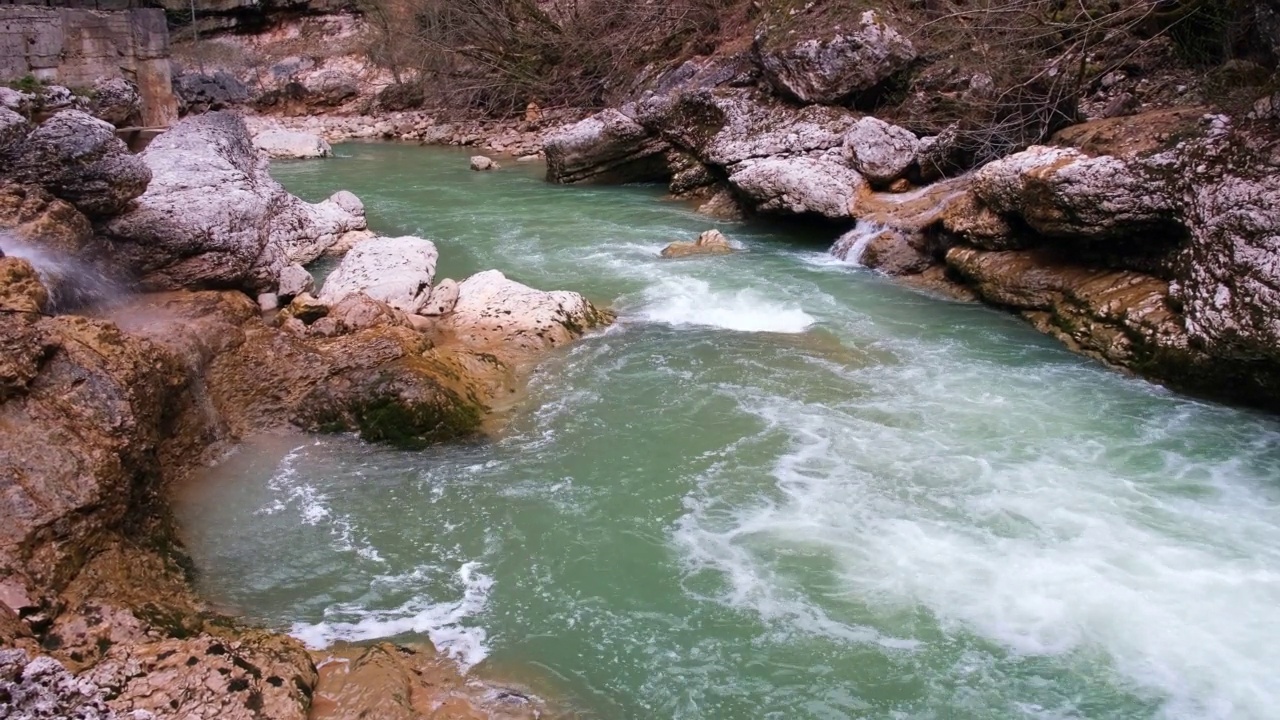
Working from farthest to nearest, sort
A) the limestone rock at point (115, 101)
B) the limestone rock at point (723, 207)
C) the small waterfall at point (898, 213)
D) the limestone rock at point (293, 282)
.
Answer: the limestone rock at point (723, 207)
the limestone rock at point (115, 101)
the small waterfall at point (898, 213)
the limestone rock at point (293, 282)

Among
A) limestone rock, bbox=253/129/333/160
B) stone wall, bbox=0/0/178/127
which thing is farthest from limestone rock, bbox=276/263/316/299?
limestone rock, bbox=253/129/333/160

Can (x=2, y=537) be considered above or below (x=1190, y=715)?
above

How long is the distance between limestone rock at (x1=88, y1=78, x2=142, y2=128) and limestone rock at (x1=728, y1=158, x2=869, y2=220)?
25.4ft

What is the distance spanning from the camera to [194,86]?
2709 cm

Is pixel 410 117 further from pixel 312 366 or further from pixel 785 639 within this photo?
pixel 785 639

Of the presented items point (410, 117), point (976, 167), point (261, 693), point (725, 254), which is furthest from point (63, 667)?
point (410, 117)

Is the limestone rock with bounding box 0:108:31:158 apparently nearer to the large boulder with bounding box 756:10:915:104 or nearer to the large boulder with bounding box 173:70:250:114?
the large boulder with bounding box 756:10:915:104

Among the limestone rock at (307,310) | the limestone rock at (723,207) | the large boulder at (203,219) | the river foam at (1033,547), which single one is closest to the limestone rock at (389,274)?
the limestone rock at (307,310)

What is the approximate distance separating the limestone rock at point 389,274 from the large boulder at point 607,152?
22.2 ft

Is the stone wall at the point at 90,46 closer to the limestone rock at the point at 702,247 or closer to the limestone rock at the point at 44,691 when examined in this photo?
the limestone rock at the point at 702,247

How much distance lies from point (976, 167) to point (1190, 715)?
8678 mm

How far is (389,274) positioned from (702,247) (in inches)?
168

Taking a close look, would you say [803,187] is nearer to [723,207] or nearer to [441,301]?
[723,207]

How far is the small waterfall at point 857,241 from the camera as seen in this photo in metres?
11.2
